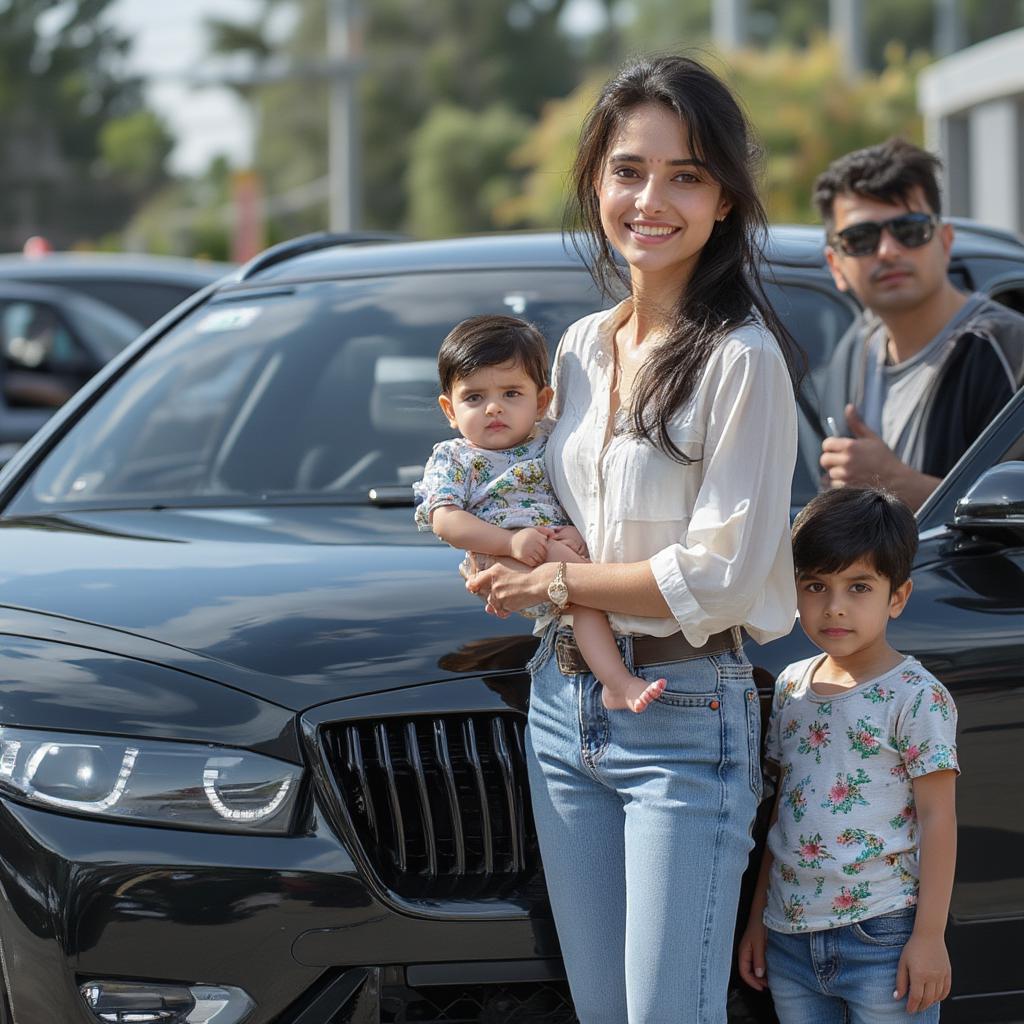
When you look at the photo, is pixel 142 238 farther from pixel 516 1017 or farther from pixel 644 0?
pixel 516 1017

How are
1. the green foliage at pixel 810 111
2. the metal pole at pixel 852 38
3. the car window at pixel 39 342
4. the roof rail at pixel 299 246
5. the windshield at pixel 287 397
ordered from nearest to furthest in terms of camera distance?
the windshield at pixel 287 397
the roof rail at pixel 299 246
the car window at pixel 39 342
the green foliage at pixel 810 111
the metal pole at pixel 852 38

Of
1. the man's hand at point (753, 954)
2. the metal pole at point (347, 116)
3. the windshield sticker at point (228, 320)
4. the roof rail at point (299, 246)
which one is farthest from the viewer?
the metal pole at point (347, 116)

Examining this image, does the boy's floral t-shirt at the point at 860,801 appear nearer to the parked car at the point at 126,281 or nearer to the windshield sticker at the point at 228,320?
the windshield sticker at the point at 228,320

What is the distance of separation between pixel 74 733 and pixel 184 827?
0.73 ft

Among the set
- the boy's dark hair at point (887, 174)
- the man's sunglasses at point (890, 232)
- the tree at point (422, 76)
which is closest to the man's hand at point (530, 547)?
the man's sunglasses at point (890, 232)

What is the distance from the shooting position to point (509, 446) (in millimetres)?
2666

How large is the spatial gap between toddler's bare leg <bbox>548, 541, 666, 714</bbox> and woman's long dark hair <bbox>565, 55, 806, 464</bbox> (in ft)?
0.83

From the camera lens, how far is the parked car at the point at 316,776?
253cm

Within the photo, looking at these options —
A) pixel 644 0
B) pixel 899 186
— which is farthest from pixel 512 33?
pixel 899 186

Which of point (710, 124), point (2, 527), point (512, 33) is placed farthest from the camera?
point (512, 33)

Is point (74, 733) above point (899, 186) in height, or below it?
below

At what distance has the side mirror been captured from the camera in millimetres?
2836

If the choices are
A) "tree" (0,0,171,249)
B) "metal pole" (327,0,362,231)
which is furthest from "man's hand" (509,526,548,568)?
"tree" (0,0,171,249)

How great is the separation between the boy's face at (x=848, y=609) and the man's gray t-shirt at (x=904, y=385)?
1.20 m
